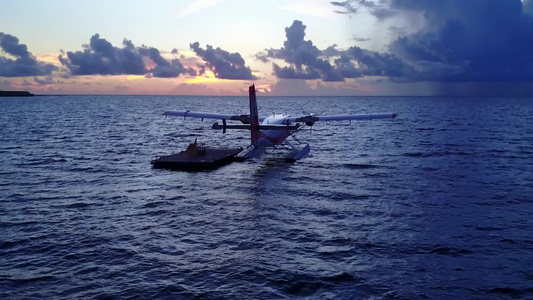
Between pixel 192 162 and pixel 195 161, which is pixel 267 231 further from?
pixel 195 161

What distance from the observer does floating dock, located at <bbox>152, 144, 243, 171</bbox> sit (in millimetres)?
30469

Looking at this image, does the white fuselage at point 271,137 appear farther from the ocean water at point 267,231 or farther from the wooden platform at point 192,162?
the wooden platform at point 192,162

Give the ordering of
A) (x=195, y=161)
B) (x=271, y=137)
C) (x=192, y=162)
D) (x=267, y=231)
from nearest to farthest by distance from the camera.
A: (x=267, y=231), (x=192, y=162), (x=195, y=161), (x=271, y=137)

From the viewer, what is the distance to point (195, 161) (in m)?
30.6

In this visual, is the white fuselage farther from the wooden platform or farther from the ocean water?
the wooden platform

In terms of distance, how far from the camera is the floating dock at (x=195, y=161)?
100.0 feet

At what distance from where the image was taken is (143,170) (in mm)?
30141

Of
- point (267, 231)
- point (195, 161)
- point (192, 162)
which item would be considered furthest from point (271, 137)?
point (267, 231)

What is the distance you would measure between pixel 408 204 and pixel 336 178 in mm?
7342

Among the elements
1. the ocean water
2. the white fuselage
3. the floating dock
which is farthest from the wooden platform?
the white fuselage

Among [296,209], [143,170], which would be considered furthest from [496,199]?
[143,170]

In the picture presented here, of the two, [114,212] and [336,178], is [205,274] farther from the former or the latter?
[336,178]

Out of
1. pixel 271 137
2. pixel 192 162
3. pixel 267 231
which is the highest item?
pixel 271 137

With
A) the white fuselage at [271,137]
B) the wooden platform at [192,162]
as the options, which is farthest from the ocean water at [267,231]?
the white fuselage at [271,137]
